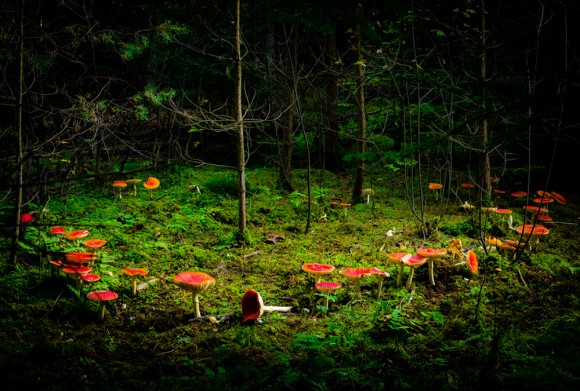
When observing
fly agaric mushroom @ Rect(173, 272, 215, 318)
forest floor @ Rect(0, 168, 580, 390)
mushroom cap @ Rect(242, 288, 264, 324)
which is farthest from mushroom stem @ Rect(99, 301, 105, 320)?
mushroom cap @ Rect(242, 288, 264, 324)

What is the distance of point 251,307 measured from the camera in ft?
13.7

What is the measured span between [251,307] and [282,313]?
0.50 m

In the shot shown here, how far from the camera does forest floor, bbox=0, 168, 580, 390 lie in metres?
3.03

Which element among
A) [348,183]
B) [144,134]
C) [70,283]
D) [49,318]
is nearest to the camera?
[49,318]

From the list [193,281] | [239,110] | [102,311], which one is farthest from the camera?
[239,110]

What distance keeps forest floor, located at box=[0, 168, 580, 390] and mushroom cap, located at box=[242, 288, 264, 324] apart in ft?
0.35

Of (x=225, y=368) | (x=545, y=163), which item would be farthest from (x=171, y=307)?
(x=545, y=163)

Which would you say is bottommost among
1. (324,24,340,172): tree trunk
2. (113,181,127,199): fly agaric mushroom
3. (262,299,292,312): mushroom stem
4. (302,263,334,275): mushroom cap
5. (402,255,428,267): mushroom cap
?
(262,299,292,312): mushroom stem

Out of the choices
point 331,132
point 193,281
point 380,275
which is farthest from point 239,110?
point 331,132

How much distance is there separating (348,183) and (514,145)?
4.97m

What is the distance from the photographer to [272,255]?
6.51m

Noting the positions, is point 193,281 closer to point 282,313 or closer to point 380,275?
point 282,313

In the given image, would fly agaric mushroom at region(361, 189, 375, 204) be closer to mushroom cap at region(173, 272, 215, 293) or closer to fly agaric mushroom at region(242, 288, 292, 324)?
fly agaric mushroom at region(242, 288, 292, 324)

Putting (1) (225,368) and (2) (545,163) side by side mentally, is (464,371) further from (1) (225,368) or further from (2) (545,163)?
(2) (545,163)
